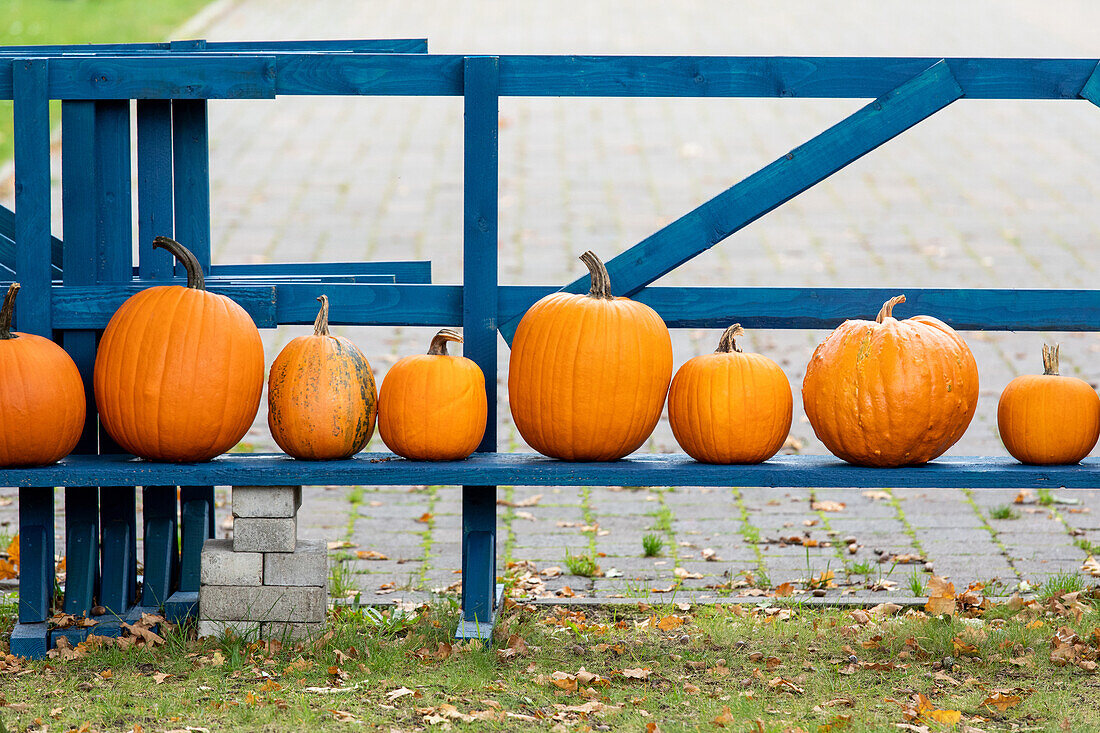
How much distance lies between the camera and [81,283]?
172 inches

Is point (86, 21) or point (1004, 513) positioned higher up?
point (86, 21)

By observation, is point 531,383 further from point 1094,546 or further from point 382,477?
point 1094,546

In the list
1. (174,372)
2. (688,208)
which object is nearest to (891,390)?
(174,372)

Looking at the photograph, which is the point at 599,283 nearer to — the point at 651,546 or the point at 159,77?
the point at 159,77

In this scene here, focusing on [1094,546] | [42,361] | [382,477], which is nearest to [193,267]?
[42,361]

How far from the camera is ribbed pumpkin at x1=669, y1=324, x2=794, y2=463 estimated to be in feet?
13.5

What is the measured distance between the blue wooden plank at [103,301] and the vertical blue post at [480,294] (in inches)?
25.7

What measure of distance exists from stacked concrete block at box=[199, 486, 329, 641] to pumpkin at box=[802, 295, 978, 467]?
5.48 feet

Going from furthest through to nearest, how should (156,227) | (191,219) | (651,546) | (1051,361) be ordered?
(651,546), (191,219), (156,227), (1051,361)

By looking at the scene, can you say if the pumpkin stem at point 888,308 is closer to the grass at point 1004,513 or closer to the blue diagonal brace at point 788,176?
the blue diagonal brace at point 788,176

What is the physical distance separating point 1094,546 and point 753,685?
2155mm

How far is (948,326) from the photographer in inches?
171

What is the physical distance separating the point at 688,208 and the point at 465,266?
8129 millimetres

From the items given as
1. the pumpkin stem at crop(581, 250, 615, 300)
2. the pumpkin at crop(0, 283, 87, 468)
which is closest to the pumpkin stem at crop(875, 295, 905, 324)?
the pumpkin stem at crop(581, 250, 615, 300)
